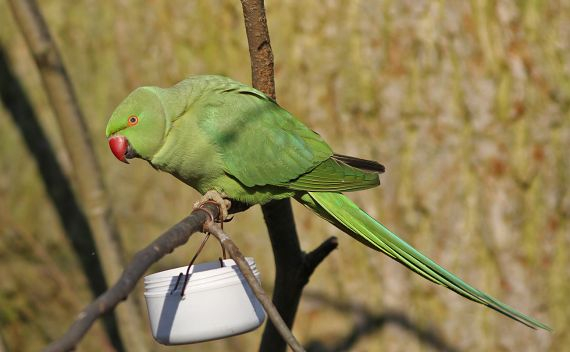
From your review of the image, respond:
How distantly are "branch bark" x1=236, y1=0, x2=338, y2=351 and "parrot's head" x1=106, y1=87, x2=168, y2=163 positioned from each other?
470 millimetres

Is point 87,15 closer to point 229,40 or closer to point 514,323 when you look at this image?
point 229,40

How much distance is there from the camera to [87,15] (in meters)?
4.43

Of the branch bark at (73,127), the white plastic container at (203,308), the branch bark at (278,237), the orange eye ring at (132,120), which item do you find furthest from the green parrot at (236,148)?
the branch bark at (73,127)

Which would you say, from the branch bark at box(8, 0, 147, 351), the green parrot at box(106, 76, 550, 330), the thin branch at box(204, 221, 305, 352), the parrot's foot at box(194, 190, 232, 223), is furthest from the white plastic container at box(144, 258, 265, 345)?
the branch bark at box(8, 0, 147, 351)

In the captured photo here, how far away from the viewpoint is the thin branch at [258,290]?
5.57 feet

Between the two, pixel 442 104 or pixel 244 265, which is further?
pixel 442 104

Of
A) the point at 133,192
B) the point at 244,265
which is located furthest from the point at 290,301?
the point at 133,192

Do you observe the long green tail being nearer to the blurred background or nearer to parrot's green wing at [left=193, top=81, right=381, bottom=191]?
parrot's green wing at [left=193, top=81, right=381, bottom=191]

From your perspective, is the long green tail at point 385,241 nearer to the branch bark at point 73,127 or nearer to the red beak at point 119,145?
the red beak at point 119,145

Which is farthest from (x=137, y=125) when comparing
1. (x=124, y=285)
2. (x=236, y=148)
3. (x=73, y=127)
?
(x=124, y=285)

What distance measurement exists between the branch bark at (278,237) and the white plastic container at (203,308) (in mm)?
460

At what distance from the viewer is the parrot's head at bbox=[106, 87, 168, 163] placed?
288 centimetres

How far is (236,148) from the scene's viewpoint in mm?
3033

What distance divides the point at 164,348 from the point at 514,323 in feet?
7.08
